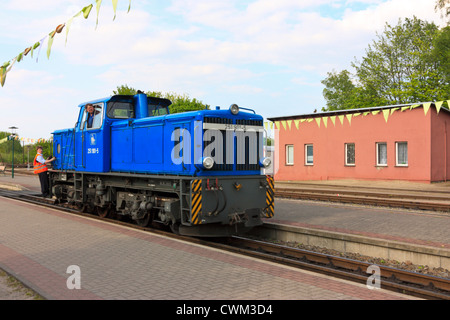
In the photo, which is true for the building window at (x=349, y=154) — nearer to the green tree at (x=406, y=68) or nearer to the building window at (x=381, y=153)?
the building window at (x=381, y=153)

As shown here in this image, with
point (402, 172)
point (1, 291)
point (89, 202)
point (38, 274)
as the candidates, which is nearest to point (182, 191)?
point (38, 274)

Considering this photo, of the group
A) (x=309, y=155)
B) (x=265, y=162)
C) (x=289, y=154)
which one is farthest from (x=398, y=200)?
(x=289, y=154)

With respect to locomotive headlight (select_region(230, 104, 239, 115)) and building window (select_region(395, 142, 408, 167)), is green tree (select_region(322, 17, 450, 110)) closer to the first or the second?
building window (select_region(395, 142, 408, 167))

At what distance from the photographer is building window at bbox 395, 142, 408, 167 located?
21906 mm

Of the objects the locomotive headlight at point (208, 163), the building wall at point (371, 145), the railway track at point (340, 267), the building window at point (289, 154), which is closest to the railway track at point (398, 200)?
the building wall at point (371, 145)

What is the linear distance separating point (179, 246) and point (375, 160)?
18.6m

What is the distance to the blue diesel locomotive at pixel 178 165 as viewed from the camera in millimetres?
7668

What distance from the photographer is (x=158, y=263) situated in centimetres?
609

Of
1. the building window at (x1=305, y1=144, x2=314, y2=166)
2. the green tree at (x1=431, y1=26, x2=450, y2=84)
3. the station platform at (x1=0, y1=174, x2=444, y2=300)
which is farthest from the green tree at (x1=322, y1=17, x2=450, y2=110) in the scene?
the station platform at (x1=0, y1=174, x2=444, y2=300)

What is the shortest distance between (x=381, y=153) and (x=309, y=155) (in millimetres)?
5041

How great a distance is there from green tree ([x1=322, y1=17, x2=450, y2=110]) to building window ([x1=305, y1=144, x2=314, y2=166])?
15.7 meters

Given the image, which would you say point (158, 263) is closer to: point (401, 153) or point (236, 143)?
point (236, 143)

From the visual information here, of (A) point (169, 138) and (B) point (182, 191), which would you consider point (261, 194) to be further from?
(A) point (169, 138)

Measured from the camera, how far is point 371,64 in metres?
42.1
